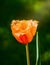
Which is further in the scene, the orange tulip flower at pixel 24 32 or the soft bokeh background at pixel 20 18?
the soft bokeh background at pixel 20 18

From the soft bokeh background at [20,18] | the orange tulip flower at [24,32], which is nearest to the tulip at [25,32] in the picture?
the orange tulip flower at [24,32]

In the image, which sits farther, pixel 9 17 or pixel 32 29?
pixel 9 17

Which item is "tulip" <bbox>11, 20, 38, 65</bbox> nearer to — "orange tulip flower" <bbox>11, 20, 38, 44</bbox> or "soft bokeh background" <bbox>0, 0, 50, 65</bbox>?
"orange tulip flower" <bbox>11, 20, 38, 44</bbox>

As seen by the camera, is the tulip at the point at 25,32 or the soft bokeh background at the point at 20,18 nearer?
the tulip at the point at 25,32

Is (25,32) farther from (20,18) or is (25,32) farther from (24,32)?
(20,18)

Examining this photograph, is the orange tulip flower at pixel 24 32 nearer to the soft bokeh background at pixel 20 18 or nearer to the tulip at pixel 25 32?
the tulip at pixel 25 32

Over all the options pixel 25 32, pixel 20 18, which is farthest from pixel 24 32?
pixel 20 18

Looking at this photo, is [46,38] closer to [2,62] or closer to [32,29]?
[2,62]

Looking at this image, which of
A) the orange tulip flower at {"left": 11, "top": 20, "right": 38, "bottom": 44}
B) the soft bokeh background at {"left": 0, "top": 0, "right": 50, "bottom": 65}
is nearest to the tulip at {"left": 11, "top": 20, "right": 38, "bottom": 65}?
the orange tulip flower at {"left": 11, "top": 20, "right": 38, "bottom": 44}

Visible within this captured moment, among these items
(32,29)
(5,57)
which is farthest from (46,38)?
(32,29)
